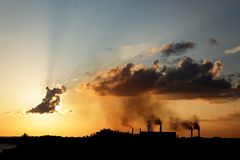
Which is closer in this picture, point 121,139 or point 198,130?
point 121,139

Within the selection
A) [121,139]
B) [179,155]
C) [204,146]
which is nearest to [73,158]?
[121,139]

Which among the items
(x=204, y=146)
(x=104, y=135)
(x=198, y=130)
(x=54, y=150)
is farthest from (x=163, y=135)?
(x=198, y=130)

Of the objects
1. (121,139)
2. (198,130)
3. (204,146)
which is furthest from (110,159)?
(198,130)

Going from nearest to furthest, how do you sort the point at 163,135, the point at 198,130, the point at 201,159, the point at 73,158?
1. the point at 201,159
2. the point at 73,158
3. the point at 163,135
4. the point at 198,130

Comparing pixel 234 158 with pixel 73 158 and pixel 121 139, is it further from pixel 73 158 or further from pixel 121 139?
pixel 73 158

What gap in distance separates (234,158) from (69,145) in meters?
29.9

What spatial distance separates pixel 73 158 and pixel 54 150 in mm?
6581

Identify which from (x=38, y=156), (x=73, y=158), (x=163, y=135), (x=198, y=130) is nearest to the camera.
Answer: (x=73, y=158)

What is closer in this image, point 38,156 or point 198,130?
point 38,156

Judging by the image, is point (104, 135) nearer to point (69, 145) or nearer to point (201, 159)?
point (69, 145)

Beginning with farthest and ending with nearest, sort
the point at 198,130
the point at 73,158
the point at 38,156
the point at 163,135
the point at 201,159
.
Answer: the point at 198,130, the point at 163,135, the point at 38,156, the point at 73,158, the point at 201,159

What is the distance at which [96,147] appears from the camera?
7200 cm

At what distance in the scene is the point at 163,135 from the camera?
297ft

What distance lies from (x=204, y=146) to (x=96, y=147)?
18832 millimetres
